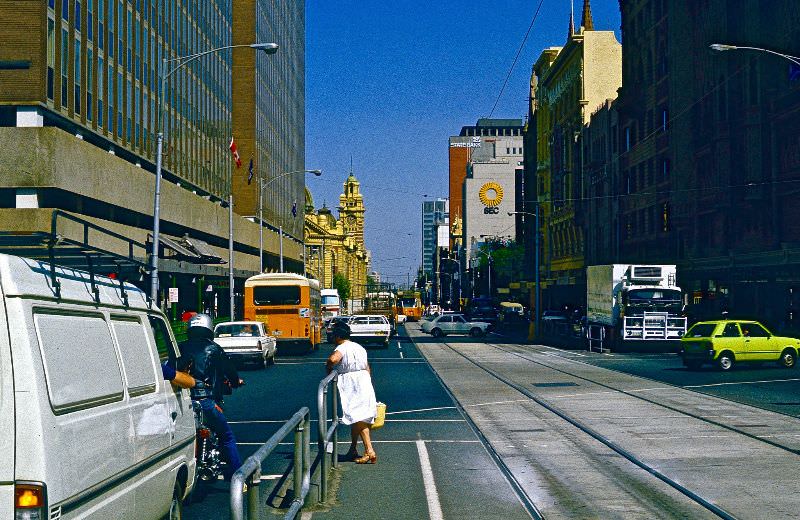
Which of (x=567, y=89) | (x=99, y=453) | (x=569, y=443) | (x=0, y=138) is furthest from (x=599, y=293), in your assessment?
(x=567, y=89)

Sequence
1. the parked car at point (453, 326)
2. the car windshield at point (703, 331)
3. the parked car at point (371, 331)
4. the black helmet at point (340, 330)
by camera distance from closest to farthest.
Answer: the black helmet at point (340, 330) → the car windshield at point (703, 331) → the parked car at point (371, 331) → the parked car at point (453, 326)

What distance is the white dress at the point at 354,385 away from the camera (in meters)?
12.1

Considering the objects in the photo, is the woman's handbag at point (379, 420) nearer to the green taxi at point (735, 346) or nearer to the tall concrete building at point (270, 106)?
the green taxi at point (735, 346)

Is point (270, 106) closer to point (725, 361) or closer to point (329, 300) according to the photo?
point (329, 300)

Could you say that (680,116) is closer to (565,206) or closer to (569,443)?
(565,206)

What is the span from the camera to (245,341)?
106 ft

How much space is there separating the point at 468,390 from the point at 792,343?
1171 centimetres

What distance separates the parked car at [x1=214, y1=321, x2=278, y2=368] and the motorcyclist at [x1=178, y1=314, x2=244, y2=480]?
2115 cm

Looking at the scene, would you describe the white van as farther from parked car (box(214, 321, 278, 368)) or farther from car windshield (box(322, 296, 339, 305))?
car windshield (box(322, 296, 339, 305))

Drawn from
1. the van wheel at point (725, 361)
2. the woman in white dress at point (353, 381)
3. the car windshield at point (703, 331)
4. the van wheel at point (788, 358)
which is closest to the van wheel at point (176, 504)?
the woman in white dress at point (353, 381)

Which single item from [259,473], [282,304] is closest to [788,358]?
[282,304]

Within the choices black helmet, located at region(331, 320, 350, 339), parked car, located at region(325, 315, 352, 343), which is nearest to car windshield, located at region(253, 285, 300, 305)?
parked car, located at region(325, 315, 352, 343)

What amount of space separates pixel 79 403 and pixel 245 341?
27.1 m

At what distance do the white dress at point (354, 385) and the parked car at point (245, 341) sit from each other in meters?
19.6
